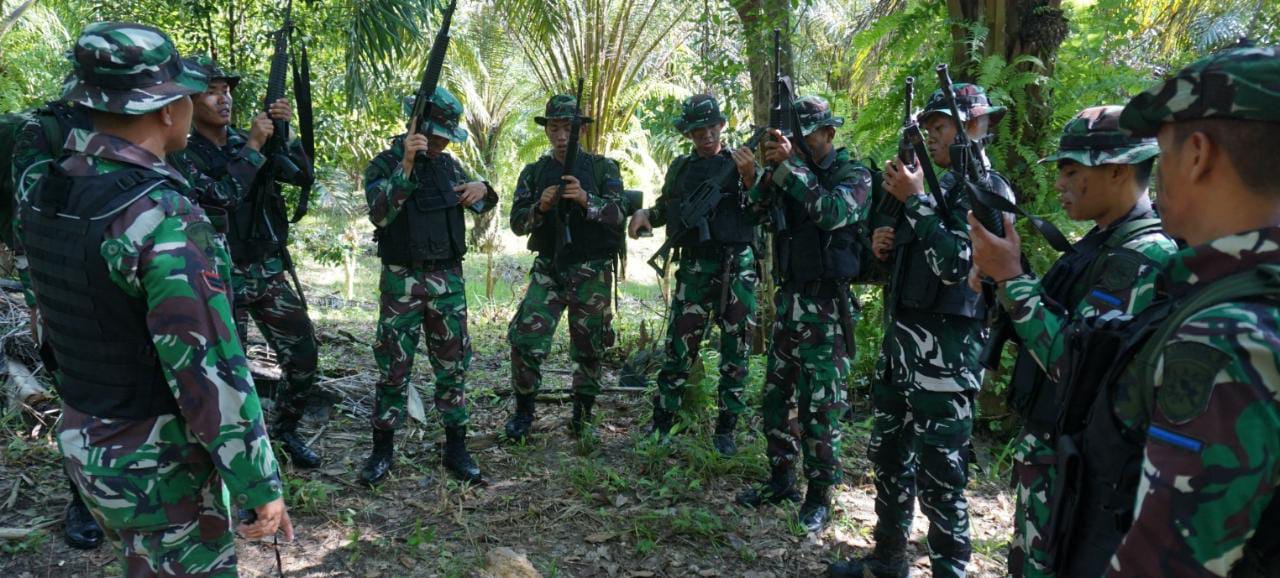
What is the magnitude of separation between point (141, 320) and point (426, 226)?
8.14 feet

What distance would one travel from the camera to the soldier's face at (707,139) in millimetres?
5027

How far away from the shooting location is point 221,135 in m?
4.41

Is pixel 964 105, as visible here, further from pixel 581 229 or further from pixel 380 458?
pixel 380 458

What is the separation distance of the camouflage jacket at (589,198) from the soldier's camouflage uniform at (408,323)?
81cm

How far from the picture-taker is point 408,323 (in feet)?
14.9

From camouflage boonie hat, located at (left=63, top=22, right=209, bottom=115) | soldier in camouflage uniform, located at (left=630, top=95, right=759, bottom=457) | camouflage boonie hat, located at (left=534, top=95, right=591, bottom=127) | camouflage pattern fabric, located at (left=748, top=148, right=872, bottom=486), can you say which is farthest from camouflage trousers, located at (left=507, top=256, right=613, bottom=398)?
camouflage boonie hat, located at (left=63, top=22, right=209, bottom=115)

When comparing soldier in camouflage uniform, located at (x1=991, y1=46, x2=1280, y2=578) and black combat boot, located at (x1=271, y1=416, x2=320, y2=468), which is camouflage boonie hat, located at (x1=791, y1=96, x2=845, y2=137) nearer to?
soldier in camouflage uniform, located at (x1=991, y1=46, x2=1280, y2=578)

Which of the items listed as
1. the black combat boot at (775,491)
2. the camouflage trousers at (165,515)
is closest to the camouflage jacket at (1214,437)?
the camouflage trousers at (165,515)

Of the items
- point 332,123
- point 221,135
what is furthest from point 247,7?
point 221,135

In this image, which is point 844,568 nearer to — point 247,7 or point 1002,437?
point 1002,437

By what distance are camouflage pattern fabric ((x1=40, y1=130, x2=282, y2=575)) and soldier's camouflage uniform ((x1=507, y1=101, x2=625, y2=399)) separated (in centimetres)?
315

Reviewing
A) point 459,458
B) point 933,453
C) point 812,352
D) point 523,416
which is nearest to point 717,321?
point 812,352

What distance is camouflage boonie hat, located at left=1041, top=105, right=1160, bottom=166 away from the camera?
2.21m

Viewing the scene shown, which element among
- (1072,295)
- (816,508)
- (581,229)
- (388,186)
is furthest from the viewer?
(581,229)
